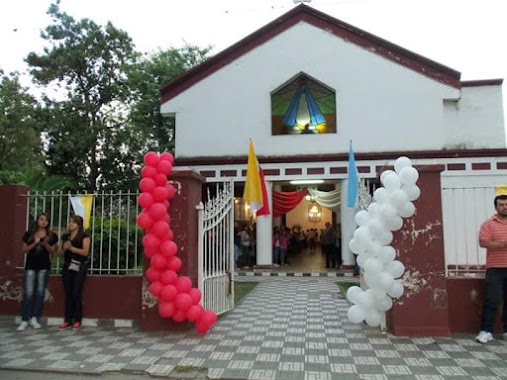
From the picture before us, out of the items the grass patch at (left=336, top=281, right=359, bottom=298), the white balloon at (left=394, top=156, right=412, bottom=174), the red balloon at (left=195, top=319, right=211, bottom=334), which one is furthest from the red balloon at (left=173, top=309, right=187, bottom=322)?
the grass patch at (left=336, top=281, right=359, bottom=298)

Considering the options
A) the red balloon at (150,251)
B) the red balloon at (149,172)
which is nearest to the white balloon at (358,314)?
the red balloon at (150,251)

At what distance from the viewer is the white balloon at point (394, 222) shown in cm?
604

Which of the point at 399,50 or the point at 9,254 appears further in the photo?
the point at 399,50

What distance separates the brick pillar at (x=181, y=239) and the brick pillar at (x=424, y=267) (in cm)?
290

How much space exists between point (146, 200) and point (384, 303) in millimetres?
3549

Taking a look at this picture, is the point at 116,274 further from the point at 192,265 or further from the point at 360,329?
the point at 360,329

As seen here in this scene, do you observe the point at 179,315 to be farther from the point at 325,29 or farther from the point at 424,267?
the point at 325,29

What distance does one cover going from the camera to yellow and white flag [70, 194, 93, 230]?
7.42 meters

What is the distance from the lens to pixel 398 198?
597 centimetres

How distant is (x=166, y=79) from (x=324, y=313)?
17.2 metres

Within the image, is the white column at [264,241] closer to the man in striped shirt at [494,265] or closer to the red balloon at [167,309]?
the red balloon at [167,309]

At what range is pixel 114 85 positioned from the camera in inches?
932

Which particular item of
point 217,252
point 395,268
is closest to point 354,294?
point 395,268

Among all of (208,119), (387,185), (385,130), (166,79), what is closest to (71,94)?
(166,79)
